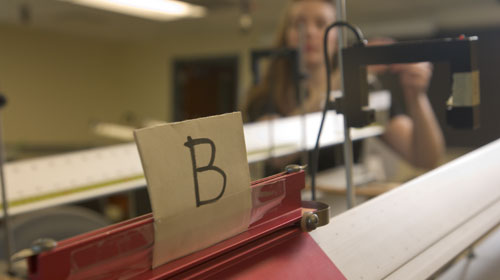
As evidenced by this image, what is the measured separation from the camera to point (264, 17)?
6.16 metres

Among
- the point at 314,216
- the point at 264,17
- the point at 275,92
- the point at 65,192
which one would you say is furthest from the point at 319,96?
the point at 264,17

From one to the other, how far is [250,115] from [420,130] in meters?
0.82

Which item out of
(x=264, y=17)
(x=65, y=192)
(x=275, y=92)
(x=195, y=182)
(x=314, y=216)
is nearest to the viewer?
(x=195, y=182)

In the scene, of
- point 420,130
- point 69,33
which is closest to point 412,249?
point 420,130

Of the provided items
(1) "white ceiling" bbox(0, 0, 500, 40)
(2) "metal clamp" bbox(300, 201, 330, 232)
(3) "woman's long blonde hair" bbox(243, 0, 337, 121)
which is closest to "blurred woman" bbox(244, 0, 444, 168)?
(3) "woman's long blonde hair" bbox(243, 0, 337, 121)

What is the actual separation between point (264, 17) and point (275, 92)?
4177mm

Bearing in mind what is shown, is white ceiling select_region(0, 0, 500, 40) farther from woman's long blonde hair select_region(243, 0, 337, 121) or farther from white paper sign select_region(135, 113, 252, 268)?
white paper sign select_region(135, 113, 252, 268)

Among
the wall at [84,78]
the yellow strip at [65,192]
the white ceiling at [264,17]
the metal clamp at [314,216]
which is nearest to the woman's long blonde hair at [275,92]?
the yellow strip at [65,192]

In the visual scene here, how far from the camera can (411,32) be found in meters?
6.06

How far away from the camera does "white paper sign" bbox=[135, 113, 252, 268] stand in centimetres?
43

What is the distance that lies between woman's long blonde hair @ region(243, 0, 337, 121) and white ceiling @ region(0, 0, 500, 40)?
8.40 ft

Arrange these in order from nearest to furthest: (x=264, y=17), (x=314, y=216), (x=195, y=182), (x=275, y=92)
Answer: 1. (x=195, y=182)
2. (x=314, y=216)
3. (x=275, y=92)
4. (x=264, y=17)

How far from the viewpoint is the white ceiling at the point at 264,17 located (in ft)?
17.1

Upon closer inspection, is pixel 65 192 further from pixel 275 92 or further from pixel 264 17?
pixel 264 17
